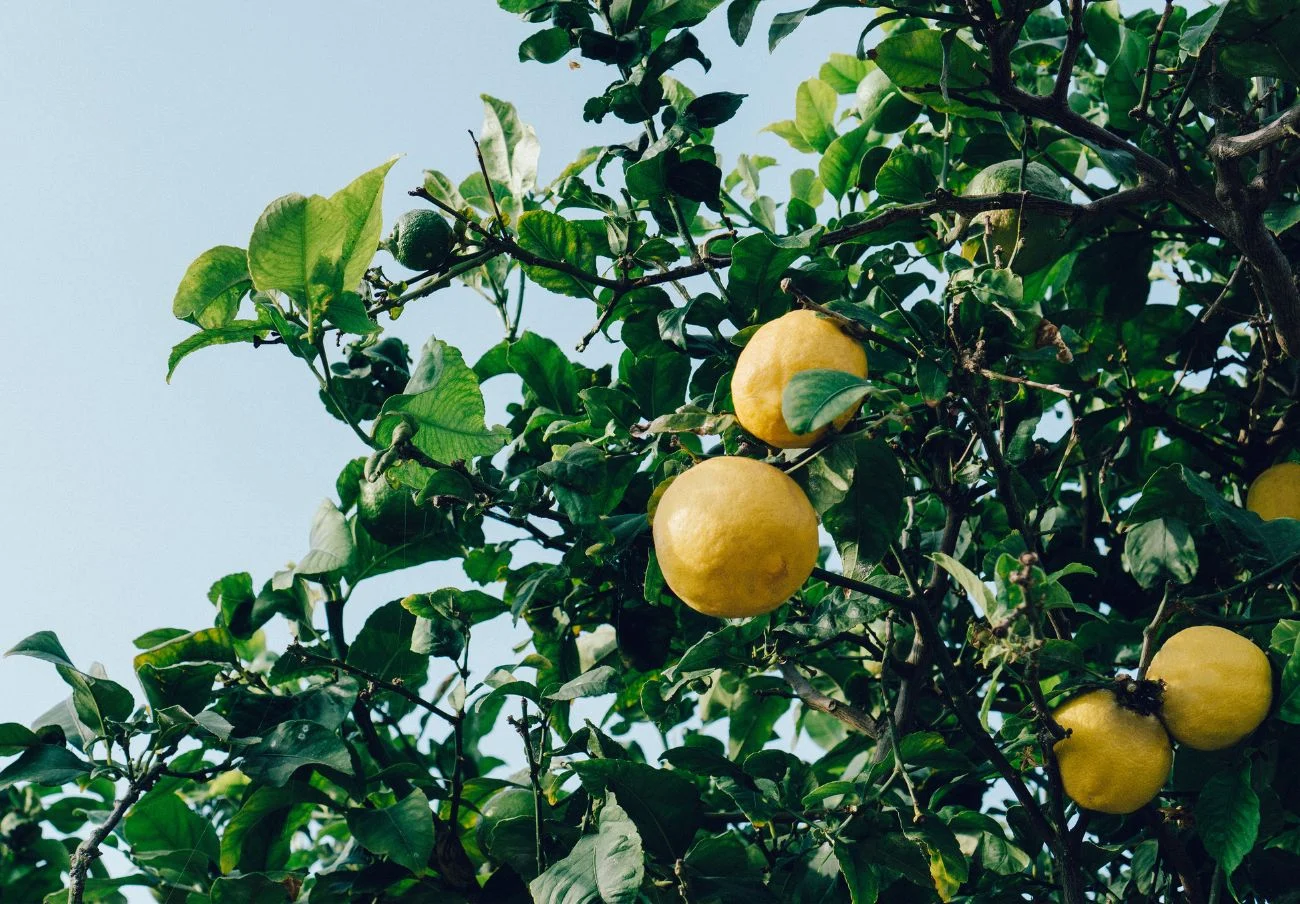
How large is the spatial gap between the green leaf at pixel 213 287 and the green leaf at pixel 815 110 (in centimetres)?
138

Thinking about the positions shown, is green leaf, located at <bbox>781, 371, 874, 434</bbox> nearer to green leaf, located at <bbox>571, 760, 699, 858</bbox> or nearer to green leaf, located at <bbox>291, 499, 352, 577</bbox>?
green leaf, located at <bbox>571, 760, 699, 858</bbox>

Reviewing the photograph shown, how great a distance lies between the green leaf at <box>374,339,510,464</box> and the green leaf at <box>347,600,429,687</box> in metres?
0.54

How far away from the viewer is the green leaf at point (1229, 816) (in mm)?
1599

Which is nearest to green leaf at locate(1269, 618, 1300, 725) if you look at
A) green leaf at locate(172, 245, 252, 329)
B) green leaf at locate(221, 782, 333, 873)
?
green leaf at locate(221, 782, 333, 873)

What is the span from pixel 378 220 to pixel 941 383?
2.72 feet

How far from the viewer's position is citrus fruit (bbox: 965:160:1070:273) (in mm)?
1914

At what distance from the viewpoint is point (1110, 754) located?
5.27 ft

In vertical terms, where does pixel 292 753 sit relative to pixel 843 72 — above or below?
below

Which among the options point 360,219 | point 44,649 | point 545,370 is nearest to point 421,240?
point 360,219

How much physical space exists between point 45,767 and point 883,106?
1.91 m

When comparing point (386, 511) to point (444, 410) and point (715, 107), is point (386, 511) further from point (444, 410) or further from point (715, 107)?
point (715, 107)

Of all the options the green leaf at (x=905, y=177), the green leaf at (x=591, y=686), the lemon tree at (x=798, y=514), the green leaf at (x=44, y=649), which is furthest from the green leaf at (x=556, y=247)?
the green leaf at (x=44, y=649)

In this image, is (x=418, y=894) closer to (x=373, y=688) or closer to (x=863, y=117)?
(x=373, y=688)

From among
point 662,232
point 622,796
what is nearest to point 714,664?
point 622,796
